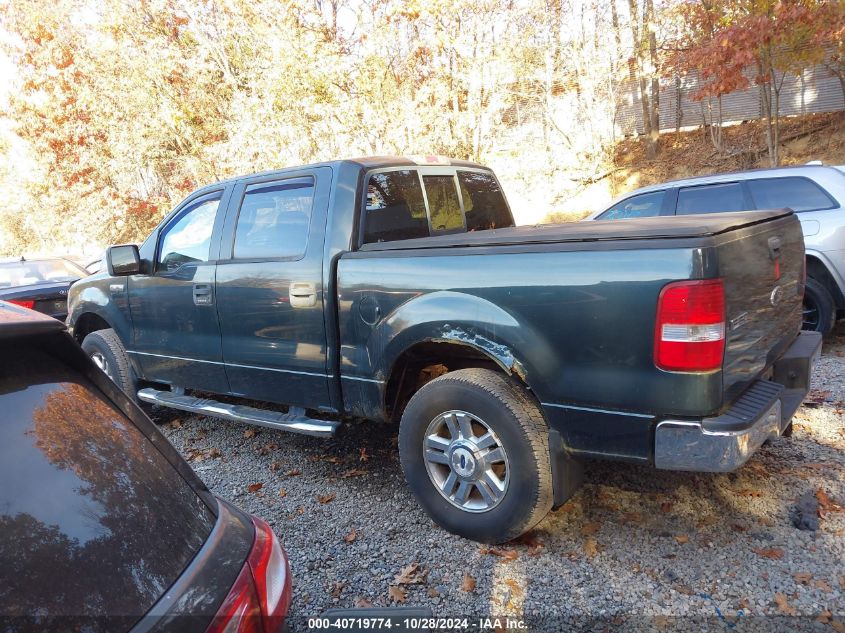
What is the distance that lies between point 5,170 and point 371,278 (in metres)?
23.5

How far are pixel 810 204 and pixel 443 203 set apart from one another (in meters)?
3.79

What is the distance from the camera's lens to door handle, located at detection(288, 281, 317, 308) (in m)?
3.60

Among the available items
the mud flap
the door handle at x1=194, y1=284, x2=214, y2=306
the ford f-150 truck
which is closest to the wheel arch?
the ford f-150 truck

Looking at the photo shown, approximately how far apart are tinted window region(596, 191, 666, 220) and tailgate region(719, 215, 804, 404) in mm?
3263

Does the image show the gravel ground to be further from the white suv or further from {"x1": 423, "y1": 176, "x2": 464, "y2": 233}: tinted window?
the white suv

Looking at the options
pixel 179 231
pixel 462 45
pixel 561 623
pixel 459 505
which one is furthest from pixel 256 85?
pixel 561 623

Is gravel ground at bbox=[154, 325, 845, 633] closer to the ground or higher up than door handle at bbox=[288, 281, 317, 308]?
closer to the ground

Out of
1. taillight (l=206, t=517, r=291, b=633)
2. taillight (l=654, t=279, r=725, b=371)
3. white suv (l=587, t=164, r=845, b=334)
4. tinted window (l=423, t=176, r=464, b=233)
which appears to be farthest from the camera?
white suv (l=587, t=164, r=845, b=334)

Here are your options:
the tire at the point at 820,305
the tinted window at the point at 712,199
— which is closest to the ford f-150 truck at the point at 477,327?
the tire at the point at 820,305

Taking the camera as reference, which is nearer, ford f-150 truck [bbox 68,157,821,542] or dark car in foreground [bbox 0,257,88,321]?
ford f-150 truck [bbox 68,157,821,542]

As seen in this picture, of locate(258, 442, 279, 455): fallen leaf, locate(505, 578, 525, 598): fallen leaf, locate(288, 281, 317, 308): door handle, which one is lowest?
locate(258, 442, 279, 455): fallen leaf

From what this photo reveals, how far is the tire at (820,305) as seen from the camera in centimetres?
555

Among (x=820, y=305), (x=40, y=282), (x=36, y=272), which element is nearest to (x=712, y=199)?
(x=820, y=305)

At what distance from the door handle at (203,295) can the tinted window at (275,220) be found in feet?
1.08
